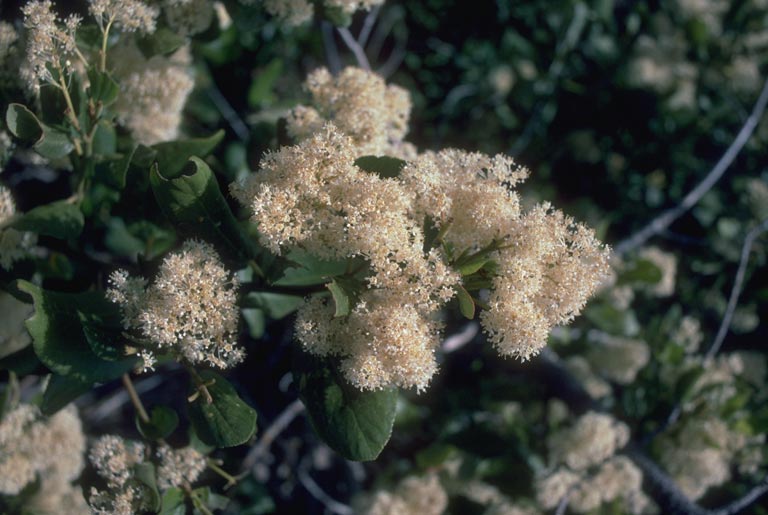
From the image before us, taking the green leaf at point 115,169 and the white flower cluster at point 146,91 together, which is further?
the white flower cluster at point 146,91

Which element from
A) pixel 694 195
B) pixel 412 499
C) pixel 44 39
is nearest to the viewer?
pixel 44 39

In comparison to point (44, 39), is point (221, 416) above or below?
below

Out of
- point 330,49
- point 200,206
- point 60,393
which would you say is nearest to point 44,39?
point 200,206

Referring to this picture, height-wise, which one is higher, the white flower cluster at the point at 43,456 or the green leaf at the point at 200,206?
the green leaf at the point at 200,206

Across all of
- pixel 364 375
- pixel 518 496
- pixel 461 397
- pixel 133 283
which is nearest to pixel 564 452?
pixel 518 496

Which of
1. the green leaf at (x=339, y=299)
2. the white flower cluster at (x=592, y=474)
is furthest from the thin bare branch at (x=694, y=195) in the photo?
the green leaf at (x=339, y=299)

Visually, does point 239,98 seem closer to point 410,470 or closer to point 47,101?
point 47,101

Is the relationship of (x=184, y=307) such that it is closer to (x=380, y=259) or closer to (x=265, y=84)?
(x=380, y=259)

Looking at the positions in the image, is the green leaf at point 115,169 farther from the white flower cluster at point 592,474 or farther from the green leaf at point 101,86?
the white flower cluster at point 592,474

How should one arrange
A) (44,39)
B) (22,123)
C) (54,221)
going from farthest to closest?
→ (54,221) < (22,123) < (44,39)
